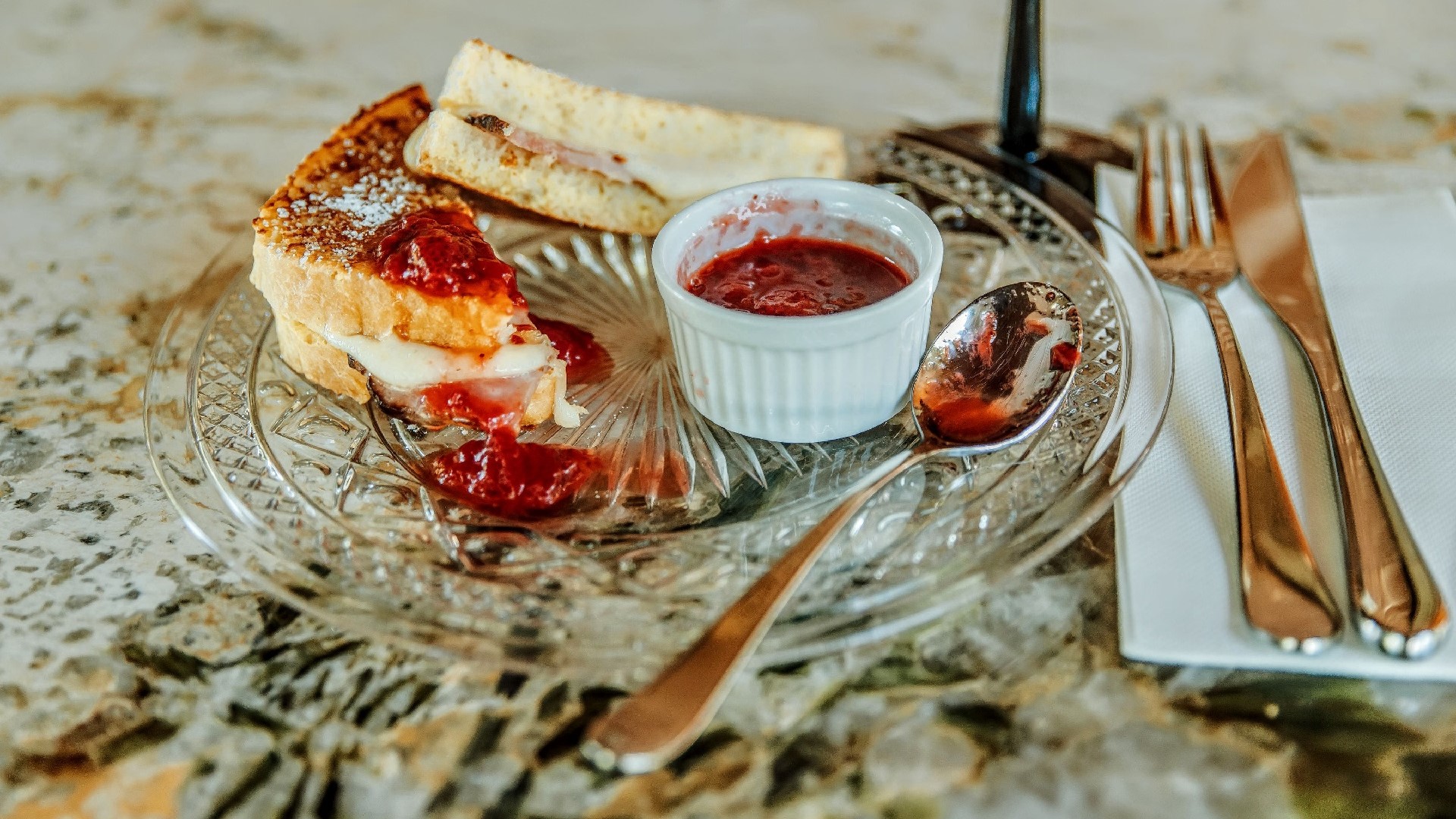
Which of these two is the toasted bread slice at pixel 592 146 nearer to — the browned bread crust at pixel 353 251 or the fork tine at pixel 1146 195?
the browned bread crust at pixel 353 251

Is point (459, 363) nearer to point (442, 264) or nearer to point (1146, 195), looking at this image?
point (442, 264)

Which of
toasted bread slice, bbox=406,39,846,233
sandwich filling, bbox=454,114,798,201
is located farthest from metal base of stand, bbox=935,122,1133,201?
sandwich filling, bbox=454,114,798,201

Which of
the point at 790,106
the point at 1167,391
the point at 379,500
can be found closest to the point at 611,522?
the point at 379,500

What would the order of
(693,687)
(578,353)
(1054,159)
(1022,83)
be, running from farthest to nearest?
1. (1054,159)
2. (1022,83)
3. (578,353)
4. (693,687)

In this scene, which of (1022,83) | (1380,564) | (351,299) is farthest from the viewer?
(1022,83)

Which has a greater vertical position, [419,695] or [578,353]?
[578,353]

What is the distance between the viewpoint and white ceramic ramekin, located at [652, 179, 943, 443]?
7.00 feet

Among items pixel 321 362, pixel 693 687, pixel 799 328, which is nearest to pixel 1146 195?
pixel 799 328

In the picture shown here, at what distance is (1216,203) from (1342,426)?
890 millimetres

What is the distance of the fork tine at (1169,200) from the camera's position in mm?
2641

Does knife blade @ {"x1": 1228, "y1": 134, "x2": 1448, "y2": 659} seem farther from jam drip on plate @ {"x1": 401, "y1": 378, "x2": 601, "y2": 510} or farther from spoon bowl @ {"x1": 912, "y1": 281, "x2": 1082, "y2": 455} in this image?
jam drip on plate @ {"x1": 401, "y1": 378, "x2": 601, "y2": 510}

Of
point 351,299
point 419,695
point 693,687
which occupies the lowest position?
point 419,695

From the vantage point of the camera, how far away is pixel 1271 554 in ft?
5.84

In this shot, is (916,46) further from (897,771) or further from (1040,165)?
(897,771)
